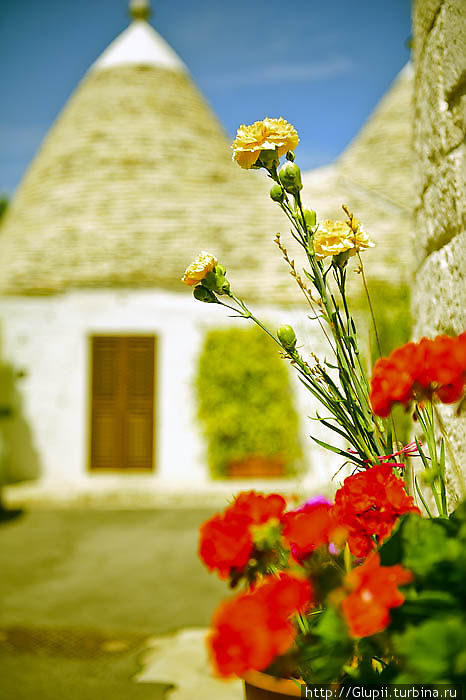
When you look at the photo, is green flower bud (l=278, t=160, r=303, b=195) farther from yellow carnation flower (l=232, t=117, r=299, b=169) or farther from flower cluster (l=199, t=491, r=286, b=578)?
flower cluster (l=199, t=491, r=286, b=578)

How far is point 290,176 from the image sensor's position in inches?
55.0

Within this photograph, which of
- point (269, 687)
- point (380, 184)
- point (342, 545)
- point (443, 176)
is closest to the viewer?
point (342, 545)

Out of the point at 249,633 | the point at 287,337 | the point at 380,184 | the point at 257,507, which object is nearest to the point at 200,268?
the point at 287,337

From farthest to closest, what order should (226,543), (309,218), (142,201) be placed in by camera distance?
(142,201), (309,218), (226,543)

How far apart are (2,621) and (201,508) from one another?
3.95m

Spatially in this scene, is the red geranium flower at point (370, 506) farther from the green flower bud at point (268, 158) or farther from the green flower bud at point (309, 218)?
the green flower bud at point (268, 158)

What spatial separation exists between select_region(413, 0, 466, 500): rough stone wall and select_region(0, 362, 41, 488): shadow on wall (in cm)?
822

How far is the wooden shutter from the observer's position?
30.3 ft

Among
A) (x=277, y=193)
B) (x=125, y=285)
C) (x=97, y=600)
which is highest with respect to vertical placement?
(x=125, y=285)

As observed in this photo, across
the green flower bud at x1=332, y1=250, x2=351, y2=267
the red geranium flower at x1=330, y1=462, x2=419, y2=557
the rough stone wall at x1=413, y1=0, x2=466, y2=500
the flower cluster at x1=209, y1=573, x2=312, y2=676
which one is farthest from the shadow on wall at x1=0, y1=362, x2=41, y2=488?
the flower cluster at x1=209, y1=573, x2=312, y2=676

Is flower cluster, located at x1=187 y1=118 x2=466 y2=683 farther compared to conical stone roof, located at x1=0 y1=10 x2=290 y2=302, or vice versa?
conical stone roof, located at x1=0 y1=10 x2=290 y2=302

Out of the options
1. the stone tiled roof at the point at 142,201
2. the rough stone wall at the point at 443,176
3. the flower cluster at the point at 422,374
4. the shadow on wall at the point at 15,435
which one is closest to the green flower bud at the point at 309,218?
the rough stone wall at the point at 443,176

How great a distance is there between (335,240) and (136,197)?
9460mm

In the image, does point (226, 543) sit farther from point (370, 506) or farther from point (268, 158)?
point (268, 158)
